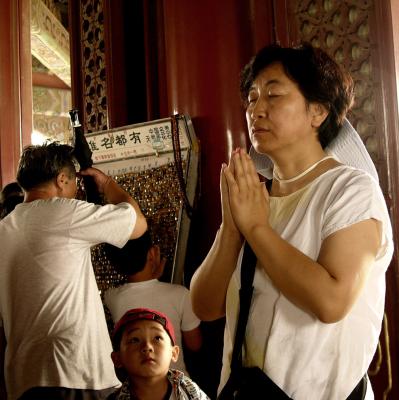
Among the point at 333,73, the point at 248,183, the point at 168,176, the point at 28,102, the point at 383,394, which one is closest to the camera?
the point at 248,183

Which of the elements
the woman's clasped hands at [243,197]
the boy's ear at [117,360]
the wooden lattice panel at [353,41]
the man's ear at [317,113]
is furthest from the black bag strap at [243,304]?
the wooden lattice panel at [353,41]

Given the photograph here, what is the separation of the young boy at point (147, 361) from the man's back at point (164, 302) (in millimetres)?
655

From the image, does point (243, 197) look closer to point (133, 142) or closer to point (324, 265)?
→ point (324, 265)

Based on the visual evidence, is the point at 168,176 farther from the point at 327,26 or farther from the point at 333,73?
the point at 333,73

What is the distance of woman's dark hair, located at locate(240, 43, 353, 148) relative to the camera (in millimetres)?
1410

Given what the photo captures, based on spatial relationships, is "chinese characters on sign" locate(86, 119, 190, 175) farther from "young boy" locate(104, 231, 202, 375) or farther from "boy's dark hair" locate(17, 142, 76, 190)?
"boy's dark hair" locate(17, 142, 76, 190)

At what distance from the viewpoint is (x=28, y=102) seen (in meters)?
4.78

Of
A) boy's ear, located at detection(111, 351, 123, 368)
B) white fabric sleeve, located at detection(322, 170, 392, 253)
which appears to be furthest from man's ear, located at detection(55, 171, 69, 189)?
white fabric sleeve, located at detection(322, 170, 392, 253)

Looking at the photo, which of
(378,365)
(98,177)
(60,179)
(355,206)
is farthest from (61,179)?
(355,206)

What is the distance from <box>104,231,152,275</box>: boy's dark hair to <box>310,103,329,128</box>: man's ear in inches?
59.3

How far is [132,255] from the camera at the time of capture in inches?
109

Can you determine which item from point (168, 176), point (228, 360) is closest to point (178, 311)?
point (168, 176)

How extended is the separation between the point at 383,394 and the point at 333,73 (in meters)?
1.43

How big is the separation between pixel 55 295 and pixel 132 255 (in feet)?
1.92
